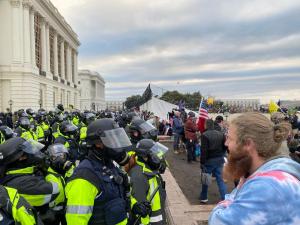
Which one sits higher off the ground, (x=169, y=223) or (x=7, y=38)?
(x=7, y=38)

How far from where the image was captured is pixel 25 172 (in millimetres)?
3504

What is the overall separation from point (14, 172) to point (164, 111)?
66.5 ft

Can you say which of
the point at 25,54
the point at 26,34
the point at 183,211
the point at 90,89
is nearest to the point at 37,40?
the point at 26,34

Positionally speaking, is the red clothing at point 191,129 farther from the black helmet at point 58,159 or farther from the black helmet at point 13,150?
the black helmet at point 13,150

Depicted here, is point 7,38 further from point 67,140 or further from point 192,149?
point 67,140

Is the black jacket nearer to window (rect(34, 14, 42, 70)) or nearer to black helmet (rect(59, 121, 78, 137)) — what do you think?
black helmet (rect(59, 121, 78, 137))

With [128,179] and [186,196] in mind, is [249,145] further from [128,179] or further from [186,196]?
[186,196]

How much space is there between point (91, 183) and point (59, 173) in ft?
5.91

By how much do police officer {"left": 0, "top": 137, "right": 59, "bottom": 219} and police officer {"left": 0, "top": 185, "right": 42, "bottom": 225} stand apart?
2.68 ft

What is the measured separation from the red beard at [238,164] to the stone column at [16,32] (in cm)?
4131

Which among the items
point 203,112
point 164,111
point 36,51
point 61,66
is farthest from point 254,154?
point 61,66

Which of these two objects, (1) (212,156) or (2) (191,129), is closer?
(1) (212,156)

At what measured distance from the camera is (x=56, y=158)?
464 centimetres

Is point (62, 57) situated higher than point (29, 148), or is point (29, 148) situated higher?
point (62, 57)
